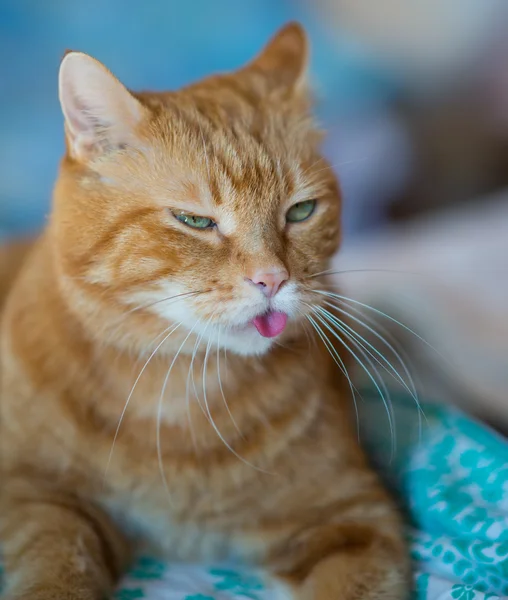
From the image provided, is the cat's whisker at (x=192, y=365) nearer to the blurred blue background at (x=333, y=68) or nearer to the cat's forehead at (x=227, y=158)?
the cat's forehead at (x=227, y=158)

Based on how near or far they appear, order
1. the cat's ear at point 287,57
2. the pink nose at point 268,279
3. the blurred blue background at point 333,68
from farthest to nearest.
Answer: the blurred blue background at point 333,68
the cat's ear at point 287,57
the pink nose at point 268,279

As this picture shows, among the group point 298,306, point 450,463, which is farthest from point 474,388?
point 298,306

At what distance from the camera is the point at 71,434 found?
4.00ft

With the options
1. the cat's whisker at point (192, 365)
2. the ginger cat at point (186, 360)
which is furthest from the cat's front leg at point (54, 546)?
the cat's whisker at point (192, 365)

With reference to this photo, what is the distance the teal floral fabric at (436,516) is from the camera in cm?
117

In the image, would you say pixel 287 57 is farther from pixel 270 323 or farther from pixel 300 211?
pixel 270 323

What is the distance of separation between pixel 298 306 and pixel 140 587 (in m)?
0.57

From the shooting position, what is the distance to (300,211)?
3.88ft

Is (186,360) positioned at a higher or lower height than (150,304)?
lower

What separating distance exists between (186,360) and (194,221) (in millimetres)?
252

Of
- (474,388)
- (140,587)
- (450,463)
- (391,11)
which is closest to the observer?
(140,587)

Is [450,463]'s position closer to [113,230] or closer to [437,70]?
[113,230]

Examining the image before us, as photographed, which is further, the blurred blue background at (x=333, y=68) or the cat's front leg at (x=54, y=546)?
the blurred blue background at (x=333, y=68)

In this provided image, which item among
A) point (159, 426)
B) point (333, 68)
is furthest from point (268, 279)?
point (333, 68)
